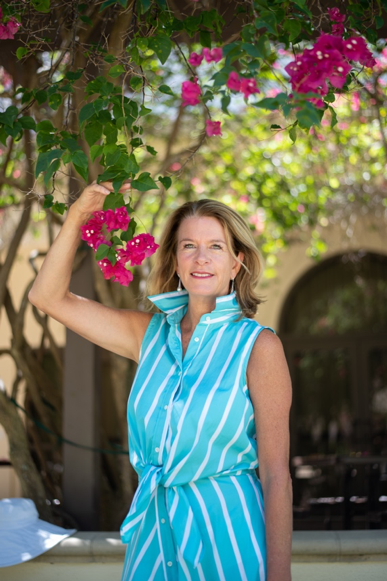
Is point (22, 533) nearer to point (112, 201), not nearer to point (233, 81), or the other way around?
point (112, 201)

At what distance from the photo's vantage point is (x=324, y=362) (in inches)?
350

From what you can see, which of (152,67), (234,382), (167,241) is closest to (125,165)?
(167,241)

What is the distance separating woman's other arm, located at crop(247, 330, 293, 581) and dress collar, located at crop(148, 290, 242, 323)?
7.9 inches

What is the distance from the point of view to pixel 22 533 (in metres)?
3.10

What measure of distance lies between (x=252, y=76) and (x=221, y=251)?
1.99 feet

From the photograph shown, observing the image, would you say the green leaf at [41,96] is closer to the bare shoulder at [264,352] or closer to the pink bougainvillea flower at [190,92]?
the pink bougainvillea flower at [190,92]

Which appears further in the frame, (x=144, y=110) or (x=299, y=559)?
(x=299, y=559)

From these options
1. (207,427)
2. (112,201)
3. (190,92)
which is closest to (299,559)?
(207,427)

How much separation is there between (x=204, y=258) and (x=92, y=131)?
0.53 m

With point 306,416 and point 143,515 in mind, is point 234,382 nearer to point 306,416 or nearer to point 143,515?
point 143,515

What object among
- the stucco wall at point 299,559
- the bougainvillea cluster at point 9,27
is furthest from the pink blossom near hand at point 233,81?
the stucco wall at point 299,559

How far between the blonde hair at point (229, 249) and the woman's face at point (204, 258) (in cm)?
3

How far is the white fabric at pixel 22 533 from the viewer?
2.99m

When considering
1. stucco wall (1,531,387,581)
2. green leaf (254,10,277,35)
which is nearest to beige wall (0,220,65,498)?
stucco wall (1,531,387,581)
